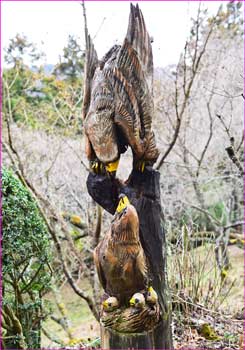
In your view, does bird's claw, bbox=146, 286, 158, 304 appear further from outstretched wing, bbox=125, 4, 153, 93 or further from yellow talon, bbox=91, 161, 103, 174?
outstretched wing, bbox=125, 4, 153, 93

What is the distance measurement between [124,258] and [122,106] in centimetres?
48

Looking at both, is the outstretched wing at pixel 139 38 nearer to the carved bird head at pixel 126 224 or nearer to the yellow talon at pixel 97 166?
the yellow talon at pixel 97 166

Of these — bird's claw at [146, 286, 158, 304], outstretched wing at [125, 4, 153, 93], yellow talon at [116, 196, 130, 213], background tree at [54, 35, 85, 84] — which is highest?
background tree at [54, 35, 85, 84]

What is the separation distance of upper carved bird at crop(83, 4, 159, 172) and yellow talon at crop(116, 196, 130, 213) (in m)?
0.11

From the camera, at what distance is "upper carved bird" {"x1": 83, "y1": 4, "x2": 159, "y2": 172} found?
4.17 feet

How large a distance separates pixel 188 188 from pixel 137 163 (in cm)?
393

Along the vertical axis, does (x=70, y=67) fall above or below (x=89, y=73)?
above

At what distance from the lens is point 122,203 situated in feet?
4.16

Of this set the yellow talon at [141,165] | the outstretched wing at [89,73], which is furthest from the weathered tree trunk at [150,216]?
the outstretched wing at [89,73]

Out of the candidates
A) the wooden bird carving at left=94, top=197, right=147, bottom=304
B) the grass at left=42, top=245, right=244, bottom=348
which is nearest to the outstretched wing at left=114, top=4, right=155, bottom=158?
the wooden bird carving at left=94, top=197, right=147, bottom=304

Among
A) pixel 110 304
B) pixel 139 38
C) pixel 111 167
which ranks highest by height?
pixel 139 38

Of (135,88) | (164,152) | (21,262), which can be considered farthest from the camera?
(164,152)

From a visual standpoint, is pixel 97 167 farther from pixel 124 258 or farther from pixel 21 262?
pixel 21 262

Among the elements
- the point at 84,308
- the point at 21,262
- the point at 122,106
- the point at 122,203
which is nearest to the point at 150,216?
the point at 122,203
